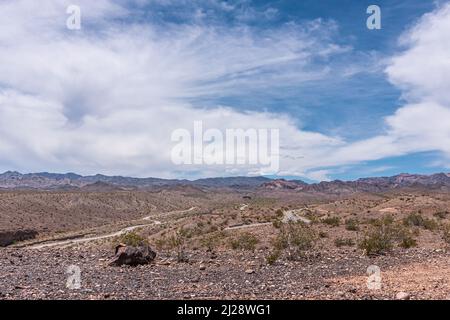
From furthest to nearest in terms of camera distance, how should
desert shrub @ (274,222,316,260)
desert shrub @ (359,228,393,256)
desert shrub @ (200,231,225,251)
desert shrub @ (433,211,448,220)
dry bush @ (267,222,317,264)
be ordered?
desert shrub @ (433,211,448,220) < desert shrub @ (200,231,225,251) < desert shrub @ (359,228,393,256) < desert shrub @ (274,222,316,260) < dry bush @ (267,222,317,264)

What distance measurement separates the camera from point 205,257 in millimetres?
22141

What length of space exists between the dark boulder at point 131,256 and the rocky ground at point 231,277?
438 millimetres

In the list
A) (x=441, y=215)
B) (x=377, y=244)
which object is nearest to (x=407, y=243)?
(x=377, y=244)

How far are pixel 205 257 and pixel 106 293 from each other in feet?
30.6

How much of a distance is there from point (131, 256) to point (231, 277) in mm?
5043

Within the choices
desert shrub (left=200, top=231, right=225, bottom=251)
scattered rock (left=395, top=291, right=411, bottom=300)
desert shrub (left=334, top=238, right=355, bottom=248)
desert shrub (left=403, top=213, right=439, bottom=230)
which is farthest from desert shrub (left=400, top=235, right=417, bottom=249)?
scattered rock (left=395, top=291, right=411, bottom=300)

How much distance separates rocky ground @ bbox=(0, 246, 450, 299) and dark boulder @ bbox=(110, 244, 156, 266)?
17.2 inches

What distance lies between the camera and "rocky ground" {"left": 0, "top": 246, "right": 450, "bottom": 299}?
513 inches

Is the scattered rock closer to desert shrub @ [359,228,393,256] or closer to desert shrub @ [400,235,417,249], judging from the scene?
desert shrub @ [359,228,393,256]

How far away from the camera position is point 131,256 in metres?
19.4

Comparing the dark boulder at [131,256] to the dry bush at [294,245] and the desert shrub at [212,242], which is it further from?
the desert shrub at [212,242]

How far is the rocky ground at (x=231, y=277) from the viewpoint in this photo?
13.0 meters
